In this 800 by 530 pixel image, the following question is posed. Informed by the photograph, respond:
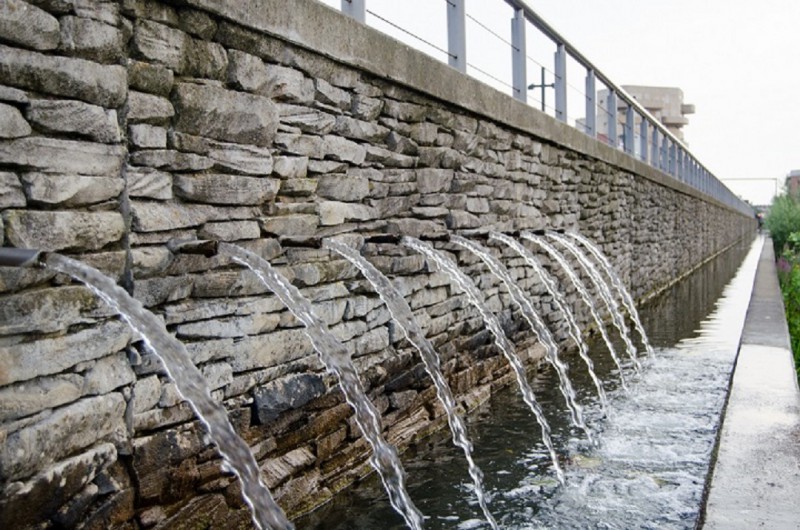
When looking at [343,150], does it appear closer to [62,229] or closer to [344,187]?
[344,187]

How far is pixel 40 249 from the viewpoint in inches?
94.8

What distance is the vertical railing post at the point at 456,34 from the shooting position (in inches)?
219

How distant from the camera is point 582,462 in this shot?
4.20m

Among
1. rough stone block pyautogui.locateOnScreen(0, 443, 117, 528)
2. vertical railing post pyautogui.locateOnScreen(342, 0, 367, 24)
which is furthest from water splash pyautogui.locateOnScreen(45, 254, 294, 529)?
vertical railing post pyautogui.locateOnScreen(342, 0, 367, 24)

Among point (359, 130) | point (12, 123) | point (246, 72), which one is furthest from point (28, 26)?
point (359, 130)

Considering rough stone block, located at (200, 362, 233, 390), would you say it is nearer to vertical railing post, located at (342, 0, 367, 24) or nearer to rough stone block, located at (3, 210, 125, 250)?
rough stone block, located at (3, 210, 125, 250)

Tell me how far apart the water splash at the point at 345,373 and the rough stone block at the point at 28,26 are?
1.01 meters

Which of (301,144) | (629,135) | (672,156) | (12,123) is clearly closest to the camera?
(12,123)

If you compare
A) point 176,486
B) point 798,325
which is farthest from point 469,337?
point 798,325

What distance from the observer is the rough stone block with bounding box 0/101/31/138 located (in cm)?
233

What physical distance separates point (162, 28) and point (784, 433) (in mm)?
3098

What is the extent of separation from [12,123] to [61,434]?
919 millimetres

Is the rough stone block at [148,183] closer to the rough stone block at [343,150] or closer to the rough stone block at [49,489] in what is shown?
the rough stone block at [49,489]

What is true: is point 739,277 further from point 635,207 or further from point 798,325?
point 798,325
